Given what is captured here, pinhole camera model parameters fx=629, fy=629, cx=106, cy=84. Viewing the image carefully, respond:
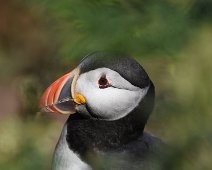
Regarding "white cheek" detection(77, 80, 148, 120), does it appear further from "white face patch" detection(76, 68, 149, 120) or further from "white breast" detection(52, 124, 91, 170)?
"white breast" detection(52, 124, 91, 170)

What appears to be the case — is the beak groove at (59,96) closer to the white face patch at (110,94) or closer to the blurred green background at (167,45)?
the white face patch at (110,94)

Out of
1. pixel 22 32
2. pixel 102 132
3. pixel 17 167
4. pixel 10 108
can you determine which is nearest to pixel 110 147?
pixel 102 132

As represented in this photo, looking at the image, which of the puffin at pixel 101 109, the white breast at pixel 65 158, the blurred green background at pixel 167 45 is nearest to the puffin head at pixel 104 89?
the puffin at pixel 101 109

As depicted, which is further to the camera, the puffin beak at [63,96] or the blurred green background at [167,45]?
the puffin beak at [63,96]

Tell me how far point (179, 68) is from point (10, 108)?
2.78m

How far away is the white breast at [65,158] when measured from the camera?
150 centimetres

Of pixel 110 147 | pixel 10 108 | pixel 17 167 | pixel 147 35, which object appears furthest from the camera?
pixel 10 108

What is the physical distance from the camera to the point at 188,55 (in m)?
0.57

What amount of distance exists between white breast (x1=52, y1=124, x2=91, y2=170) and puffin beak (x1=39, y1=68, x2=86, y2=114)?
108mm

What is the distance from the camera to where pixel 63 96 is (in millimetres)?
1459

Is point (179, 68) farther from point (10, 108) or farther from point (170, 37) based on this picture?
point (10, 108)

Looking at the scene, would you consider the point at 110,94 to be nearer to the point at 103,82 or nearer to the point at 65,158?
the point at 103,82

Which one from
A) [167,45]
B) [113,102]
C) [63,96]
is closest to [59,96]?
[63,96]

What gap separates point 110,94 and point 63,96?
0.11m
